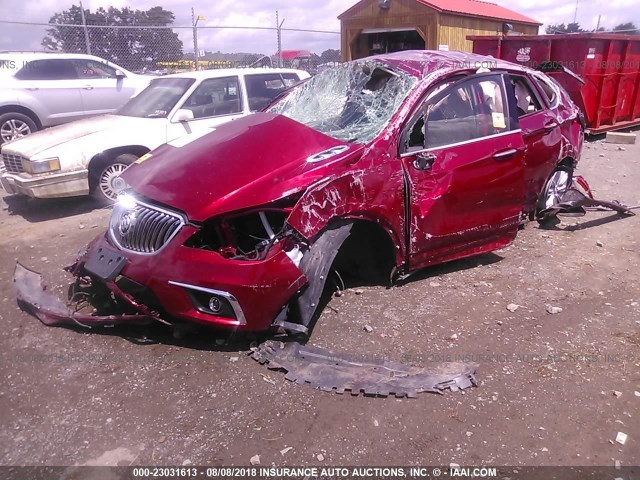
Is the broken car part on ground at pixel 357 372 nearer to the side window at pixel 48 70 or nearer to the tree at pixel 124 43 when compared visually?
the side window at pixel 48 70

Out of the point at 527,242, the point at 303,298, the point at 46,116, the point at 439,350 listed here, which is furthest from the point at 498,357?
the point at 46,116

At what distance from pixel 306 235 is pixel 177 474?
4.66 feet

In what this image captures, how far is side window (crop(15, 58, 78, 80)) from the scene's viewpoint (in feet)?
31.3

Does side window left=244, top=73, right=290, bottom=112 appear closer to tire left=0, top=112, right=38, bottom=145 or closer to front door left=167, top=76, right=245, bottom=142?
front door left=167, top=76, right=245, bottom=142

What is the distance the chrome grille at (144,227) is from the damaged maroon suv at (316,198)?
0.01 metres

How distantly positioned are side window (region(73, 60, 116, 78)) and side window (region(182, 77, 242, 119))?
4775 millimetres

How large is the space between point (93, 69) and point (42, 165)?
538 cm

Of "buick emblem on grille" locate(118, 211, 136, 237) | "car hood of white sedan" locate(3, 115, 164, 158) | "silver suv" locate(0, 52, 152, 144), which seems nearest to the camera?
"buick emblem on grille" locate(118, 211, 136, 237)

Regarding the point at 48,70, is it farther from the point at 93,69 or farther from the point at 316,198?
the point at 316,198

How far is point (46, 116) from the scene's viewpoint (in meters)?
9.70

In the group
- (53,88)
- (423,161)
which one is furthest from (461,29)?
(423,161)

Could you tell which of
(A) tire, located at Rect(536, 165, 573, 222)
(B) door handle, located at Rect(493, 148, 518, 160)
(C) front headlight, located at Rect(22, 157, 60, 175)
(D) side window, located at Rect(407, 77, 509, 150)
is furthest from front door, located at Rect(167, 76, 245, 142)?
(A) tire, located at Rect(536, 165, 573, 222)

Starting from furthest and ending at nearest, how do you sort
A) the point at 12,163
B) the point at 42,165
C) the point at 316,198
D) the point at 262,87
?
the point at 262,87
the point at 12,163
the point at 42,165
the point at 316,198

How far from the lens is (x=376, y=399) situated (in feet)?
9.14
